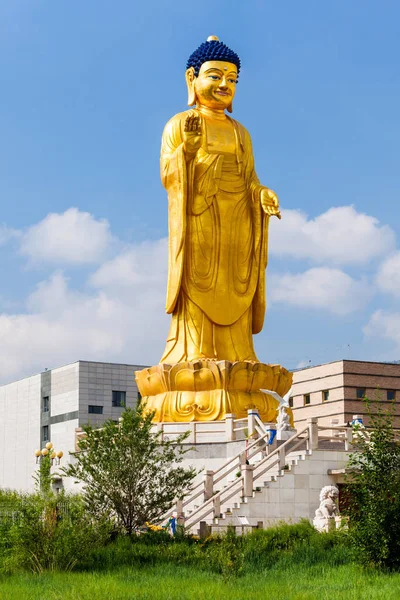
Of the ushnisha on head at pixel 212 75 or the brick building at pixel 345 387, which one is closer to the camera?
the ushnisha on head at pixel 212 75

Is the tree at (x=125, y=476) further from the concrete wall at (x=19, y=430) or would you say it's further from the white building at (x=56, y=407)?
the concrete wall at (x=19, y=430)

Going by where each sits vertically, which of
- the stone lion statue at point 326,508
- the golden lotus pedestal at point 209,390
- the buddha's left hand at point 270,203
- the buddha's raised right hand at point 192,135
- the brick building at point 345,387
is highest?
the buddha's raised right hand at point 192,135

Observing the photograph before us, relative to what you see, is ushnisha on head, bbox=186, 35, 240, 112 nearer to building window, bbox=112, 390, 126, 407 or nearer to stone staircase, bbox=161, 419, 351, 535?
stone staircase, bbox=161, 419, 351, 535

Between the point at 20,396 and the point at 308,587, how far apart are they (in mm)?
37754

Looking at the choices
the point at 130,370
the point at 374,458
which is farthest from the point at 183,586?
the point at 130,370

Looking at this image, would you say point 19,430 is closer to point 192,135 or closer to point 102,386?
point 102,386

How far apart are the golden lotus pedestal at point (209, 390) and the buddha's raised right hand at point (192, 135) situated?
5263mm

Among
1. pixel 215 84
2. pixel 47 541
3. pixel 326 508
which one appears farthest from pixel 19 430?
pixel 47 541

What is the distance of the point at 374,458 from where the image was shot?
1363 centimetres

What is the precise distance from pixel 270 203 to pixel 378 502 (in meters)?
13.4

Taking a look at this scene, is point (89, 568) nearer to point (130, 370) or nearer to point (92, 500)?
point (92, 500)

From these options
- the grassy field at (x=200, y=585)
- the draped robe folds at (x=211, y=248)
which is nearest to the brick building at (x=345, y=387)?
the draped robe folds at (x=211, y=248)

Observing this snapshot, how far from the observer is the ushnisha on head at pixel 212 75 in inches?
1028

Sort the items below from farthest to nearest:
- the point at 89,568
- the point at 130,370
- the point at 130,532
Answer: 1. the point at 130,370
2. the point at 130,532
3. the point at 89,568
